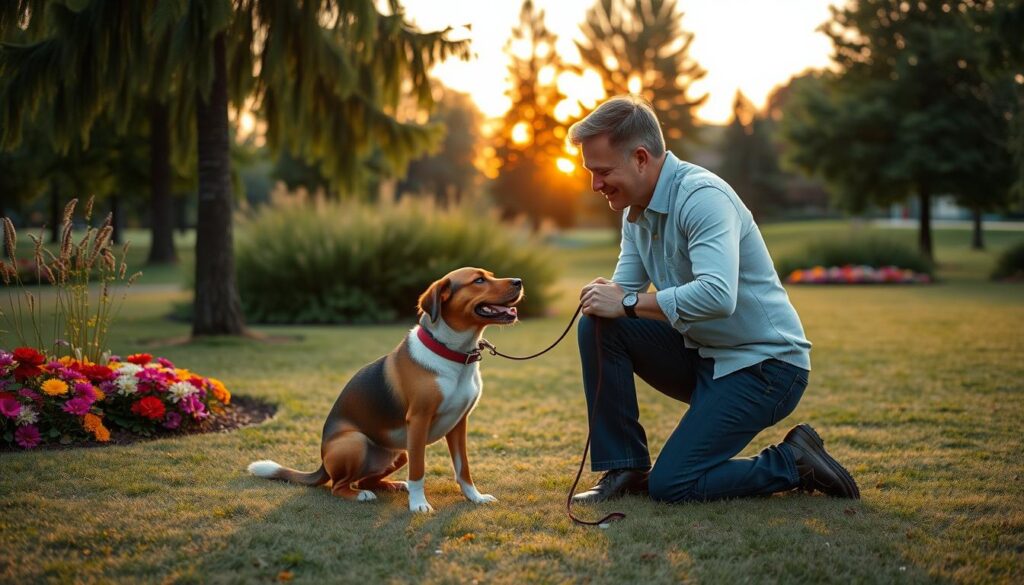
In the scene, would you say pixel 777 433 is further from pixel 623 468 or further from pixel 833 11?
pixel 833 11

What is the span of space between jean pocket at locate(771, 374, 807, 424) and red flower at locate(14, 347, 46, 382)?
4226 millimetres

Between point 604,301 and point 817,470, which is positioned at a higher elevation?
point 604,301

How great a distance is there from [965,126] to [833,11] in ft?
17.9

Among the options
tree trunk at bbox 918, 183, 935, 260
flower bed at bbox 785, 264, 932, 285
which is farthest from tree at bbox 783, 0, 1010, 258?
flower bed at bbox 785, 264, 932, 285

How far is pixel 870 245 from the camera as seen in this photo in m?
23.1

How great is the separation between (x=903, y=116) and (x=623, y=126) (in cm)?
2534

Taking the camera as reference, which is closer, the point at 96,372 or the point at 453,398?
the point at 453,398

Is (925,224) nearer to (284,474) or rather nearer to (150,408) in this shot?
(150,408)

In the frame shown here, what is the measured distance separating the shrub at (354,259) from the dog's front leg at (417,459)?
31.1 feet

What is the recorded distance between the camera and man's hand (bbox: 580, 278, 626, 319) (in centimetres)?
434

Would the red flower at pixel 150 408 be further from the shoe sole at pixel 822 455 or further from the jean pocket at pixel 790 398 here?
the shoe sole at pixel 822 455

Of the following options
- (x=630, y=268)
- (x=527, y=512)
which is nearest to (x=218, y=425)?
(x=527, y=512)

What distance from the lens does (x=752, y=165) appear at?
188 feet

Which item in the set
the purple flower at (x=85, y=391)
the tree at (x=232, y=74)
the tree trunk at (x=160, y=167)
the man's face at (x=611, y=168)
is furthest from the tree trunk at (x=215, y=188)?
the tree trunk at (x=160, y=167)
